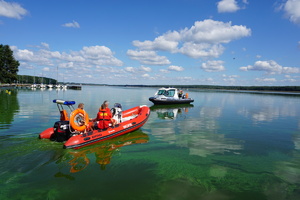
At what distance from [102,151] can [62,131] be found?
6.18ft

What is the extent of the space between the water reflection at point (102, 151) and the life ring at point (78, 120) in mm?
903

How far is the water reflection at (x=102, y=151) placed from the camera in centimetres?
618

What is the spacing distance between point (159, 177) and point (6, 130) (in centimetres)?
825

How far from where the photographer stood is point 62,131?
7.84m

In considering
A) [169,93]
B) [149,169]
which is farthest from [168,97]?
[149,169]

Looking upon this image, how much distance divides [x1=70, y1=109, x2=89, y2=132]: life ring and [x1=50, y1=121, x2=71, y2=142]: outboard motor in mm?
339

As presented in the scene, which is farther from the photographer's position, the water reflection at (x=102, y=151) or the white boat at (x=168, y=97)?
the white boat at (x=168, y=97)

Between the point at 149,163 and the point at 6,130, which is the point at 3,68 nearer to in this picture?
the point at 6,130

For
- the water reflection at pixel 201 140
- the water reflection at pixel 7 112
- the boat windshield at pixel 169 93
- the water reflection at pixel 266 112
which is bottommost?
the water reflection at pixel 201 140

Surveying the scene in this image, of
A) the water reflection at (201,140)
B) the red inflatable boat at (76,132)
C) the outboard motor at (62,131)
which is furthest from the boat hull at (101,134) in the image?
the water reflection at (201,140)

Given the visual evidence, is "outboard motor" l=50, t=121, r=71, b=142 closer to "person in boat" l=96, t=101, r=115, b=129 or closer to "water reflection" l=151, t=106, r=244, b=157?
"person in boat" l=96, t=101, r=115, b=129

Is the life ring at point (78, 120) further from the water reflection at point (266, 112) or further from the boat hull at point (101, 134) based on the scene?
the water reflection at point (266, 112)

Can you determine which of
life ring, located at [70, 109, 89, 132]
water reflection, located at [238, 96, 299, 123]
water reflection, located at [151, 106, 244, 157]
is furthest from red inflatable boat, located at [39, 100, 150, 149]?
water reflection, located at [238, 96, 299, 123]

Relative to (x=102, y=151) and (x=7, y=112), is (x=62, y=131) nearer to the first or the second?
(x=102, y=151)
